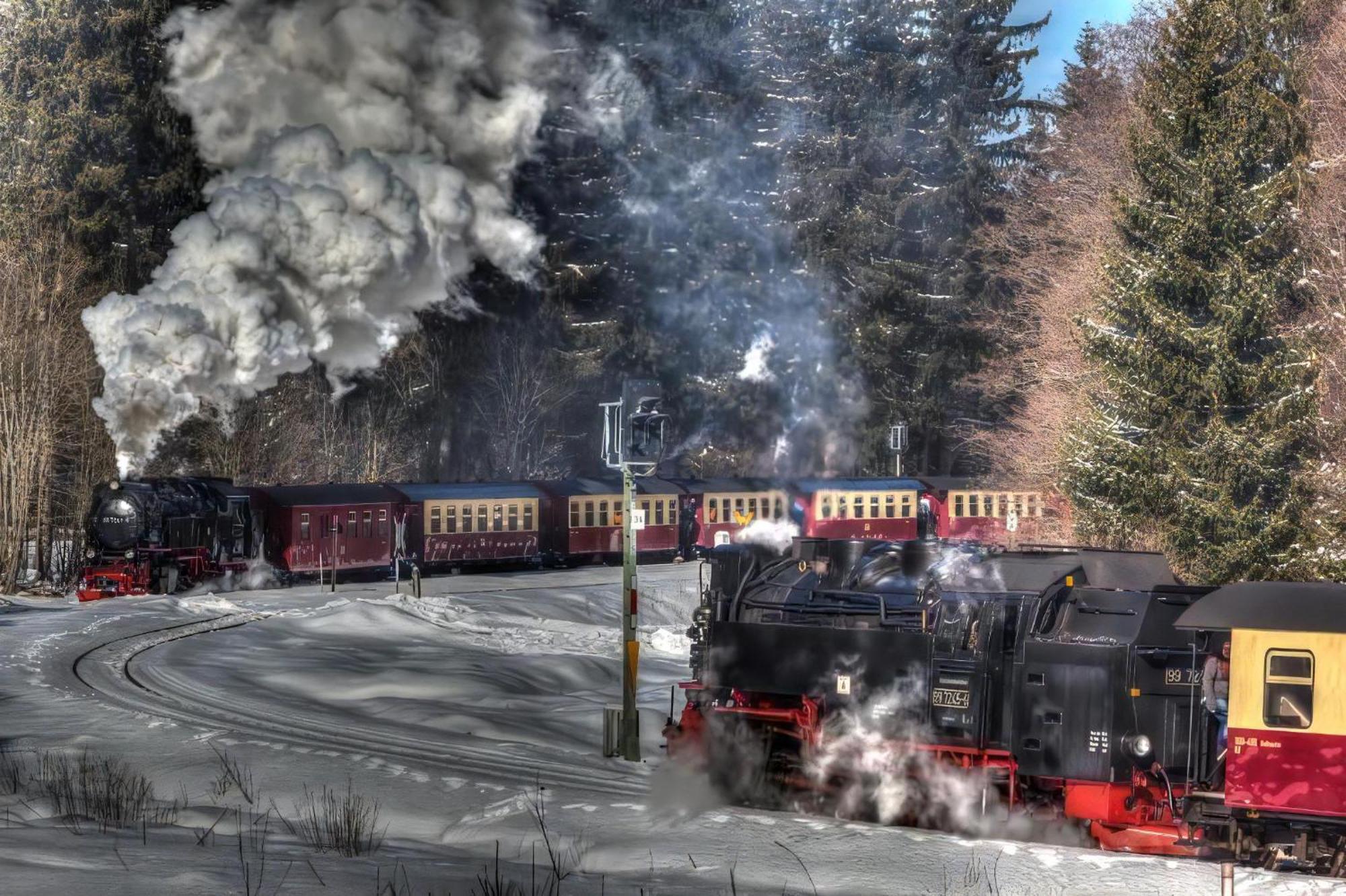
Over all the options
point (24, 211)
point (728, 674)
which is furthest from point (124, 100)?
point (728, 674)

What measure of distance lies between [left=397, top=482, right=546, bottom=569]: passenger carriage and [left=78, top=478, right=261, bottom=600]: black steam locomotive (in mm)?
7080

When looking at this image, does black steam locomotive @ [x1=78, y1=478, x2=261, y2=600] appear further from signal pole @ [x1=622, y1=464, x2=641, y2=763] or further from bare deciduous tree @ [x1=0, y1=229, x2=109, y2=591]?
signal pole @ [x1=622, y1=464, x2=641, y2=763]

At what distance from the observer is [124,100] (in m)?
59.5

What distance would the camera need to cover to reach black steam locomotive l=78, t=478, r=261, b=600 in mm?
37000

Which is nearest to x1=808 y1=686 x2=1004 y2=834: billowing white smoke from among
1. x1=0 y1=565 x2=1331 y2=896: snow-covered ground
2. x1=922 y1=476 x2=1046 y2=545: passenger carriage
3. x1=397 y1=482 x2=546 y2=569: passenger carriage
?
x1=0 y1=565 x2=1331 y2=896: snow-covered ground

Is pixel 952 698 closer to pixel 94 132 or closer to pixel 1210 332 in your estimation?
pixel 1210 332

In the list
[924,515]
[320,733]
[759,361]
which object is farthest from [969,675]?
[759,361]

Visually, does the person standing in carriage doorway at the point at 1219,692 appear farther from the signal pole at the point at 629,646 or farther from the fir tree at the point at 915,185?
the fir tree at the point at 915,185

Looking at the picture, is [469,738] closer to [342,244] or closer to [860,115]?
[342,244]

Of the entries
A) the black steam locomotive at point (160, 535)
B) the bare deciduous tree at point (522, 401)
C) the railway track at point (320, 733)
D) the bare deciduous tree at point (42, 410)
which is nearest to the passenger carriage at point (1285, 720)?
the railway track at point (320, 733)

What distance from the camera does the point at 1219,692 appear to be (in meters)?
14.1

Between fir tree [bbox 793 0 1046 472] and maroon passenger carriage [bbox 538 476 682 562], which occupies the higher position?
fir tree [bbox 793 0 1046 472]

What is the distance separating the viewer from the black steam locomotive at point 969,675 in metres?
14.7

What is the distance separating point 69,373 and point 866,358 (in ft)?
132
